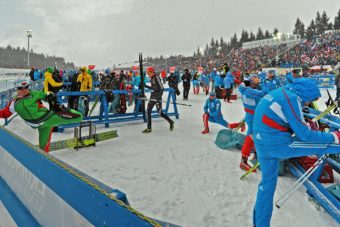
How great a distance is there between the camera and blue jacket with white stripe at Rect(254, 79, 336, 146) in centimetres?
270

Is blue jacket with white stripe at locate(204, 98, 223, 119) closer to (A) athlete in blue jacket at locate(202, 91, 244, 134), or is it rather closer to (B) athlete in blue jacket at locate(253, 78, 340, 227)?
(A) athlete in blue jacket at locate(202, 91, 244, 134)

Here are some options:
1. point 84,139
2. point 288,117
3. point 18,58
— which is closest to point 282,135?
point 288,117

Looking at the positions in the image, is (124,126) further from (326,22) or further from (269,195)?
(326,22)

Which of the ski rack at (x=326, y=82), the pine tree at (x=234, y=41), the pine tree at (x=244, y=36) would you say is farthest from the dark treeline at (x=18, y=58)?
the ski rack at (x=326, y=82)

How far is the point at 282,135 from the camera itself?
9.23 feet

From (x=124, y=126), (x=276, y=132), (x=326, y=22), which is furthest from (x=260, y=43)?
(x=276, y=132)

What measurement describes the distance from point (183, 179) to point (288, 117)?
2.33 m

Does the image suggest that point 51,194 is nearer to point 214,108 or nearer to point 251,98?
point 251,98

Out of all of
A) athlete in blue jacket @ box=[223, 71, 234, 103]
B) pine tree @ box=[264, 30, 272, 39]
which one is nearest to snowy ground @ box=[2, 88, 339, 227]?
athlete in blue jacket @ box=[223, 71, 234, 103]

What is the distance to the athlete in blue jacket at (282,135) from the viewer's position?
8.91 ft

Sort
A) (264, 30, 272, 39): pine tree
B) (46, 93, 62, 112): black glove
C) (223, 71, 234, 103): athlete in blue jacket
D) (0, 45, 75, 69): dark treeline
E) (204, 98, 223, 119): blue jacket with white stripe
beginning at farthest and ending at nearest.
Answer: (0, 45, 75, 69): dark treeline → (264, 30, 272, 39): pine tree → (223, 71, 234, 103): athlete in blue jacket → (204, 98, 223, 119): blue jacket with white stripe → (46, 93, 62, 112): black glove

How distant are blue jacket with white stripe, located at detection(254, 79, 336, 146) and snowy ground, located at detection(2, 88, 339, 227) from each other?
1120mm

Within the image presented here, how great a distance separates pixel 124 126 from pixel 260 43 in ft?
242

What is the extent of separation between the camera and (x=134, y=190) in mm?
4188
